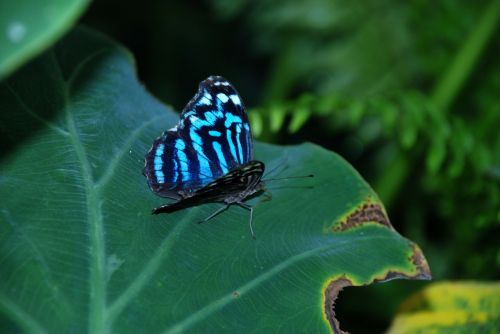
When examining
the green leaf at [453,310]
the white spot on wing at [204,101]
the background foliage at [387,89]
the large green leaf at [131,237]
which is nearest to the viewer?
the large green leaf at [131,237]

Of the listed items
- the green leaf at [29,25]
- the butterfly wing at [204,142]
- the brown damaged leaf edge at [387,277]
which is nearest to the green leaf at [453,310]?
the brown damaged leaf edge at [387,277]

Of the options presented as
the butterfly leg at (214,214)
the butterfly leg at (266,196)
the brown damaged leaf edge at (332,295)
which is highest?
the butterfly leg at (266,196)

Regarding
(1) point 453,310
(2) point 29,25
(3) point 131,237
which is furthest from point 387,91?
(2) point 29,25

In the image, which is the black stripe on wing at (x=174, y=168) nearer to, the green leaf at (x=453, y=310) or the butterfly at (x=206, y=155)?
the butterfly at (x=206, y=155)

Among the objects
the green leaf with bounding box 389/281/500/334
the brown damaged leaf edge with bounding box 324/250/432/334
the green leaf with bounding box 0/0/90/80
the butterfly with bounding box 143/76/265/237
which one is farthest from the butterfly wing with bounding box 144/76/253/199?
the green leaf with bounding box 0/0/90/80

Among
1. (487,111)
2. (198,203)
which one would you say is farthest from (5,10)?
(487,111)

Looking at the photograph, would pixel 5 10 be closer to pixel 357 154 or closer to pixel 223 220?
pixel 223 220
